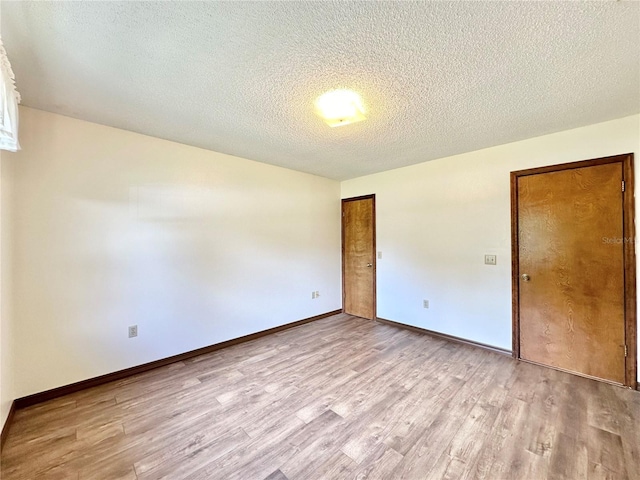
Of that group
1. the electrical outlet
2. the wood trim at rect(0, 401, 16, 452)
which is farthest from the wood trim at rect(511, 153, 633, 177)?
the wood trim at rect(0, 401, 16, 452)

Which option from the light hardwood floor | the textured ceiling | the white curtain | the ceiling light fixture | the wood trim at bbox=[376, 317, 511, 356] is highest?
the textured ceiling

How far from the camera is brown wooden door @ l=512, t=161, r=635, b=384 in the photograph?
2318 millimetres

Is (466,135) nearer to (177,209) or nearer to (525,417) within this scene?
(525,417)

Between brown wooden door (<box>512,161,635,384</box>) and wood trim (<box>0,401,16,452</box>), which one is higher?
brown wooden door (<box>512,161,635,384</box>)

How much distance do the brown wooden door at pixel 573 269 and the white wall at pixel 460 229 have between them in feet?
0.50

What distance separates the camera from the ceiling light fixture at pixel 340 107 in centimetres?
189

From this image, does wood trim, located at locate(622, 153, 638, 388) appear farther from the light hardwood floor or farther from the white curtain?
the white curtain

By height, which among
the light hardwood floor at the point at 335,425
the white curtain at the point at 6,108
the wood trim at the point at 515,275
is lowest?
the light hardwood floor at the point at 335,425

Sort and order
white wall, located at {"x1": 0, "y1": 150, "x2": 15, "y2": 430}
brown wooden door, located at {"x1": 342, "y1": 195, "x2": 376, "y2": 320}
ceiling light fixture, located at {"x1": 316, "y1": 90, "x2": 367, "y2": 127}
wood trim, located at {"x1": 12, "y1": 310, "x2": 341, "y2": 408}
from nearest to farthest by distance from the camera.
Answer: white wall, located at {"x1": 0, "y1": 150, "x2": 15, "y2": 430} → ceiling light fixture, located at {"x1": 316, "y1": 90, "x2": 367, "y2": 127} → wood trim, located at {"x1": 12, "y1": 310, "x2": 341, "y2": 408} → brown wooden door, located at {"x1": 342, "y1": 195, "x2": 376, "y2": 320}

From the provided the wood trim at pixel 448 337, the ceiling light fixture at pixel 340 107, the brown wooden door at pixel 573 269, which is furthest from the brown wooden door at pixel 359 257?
the ceiling light fixture at pixel 340 107

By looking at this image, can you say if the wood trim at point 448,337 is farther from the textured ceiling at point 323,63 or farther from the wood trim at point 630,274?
the textured ceiling at point 323,63

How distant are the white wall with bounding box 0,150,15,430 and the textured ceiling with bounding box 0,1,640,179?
65cm

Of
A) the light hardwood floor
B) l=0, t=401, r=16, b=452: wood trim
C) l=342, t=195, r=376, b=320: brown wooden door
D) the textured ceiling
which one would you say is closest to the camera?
the textured ceiling

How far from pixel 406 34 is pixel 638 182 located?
8.29ft
